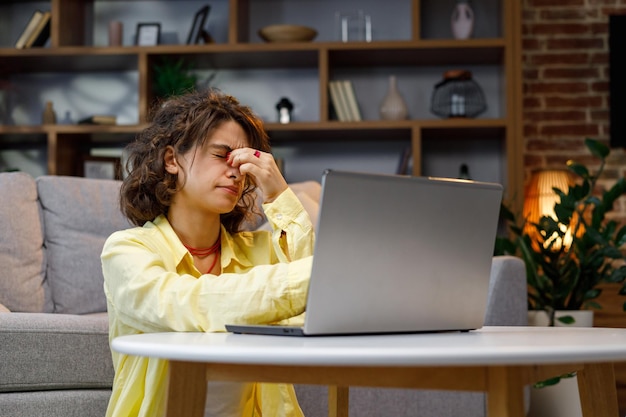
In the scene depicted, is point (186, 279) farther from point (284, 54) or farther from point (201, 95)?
point (284, 54)

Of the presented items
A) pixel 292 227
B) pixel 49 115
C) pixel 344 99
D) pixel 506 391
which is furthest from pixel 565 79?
pixel 506 391

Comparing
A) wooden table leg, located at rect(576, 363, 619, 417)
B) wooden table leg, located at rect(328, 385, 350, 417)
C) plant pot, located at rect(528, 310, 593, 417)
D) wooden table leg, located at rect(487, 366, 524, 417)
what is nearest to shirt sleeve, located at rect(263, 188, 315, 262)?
wooden table leg, located at rect(328, 385, 350, 417)

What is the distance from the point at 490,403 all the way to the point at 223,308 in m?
0.40

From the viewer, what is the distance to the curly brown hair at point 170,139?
1608 mm

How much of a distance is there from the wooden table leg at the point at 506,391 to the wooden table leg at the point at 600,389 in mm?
368

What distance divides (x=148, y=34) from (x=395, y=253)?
11.8 ft

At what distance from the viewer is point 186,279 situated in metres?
1.18

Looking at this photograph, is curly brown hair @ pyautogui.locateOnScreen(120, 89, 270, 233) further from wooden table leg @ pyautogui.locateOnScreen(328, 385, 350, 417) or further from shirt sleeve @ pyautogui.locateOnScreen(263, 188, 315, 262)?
wooden table leg @ pyautogui.locateOnScreen(328, 385, 350, 417)

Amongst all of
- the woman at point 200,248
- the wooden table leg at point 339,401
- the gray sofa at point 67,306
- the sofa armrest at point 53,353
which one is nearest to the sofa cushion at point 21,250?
the gray sofa at point 67,306

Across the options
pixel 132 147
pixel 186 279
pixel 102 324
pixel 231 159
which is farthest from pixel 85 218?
pixel 186 279

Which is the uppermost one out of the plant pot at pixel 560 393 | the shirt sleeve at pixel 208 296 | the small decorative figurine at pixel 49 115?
the small decorative figurine at pixel 49 115

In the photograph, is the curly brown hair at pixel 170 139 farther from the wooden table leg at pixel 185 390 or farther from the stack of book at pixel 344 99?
the stack of book at pixel 344 99

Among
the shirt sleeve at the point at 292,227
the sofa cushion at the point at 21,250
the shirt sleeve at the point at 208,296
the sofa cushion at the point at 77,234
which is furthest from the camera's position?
the sofa cushion at the point at 77,234

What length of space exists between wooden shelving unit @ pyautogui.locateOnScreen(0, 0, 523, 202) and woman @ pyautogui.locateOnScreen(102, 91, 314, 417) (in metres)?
2.32
